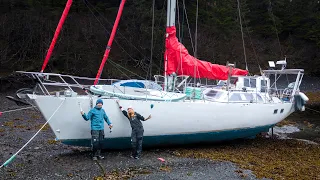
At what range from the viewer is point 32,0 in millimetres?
35906

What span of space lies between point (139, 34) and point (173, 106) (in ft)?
81.3

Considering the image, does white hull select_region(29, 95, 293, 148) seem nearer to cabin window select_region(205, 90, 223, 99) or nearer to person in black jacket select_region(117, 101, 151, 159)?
person in black jacket select_region(117, 101, 151, 159)

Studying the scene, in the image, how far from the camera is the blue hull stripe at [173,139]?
11961 mm

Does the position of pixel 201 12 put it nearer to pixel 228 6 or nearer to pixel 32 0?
pixel 228 6

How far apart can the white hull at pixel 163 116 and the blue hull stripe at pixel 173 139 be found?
0.15 metres

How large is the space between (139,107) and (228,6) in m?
32.3

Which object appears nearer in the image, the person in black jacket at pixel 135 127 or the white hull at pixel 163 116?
the white hull at pixel 163 116

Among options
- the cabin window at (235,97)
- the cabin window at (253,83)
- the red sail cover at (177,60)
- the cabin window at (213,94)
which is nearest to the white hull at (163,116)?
the cabin window at (235,97)

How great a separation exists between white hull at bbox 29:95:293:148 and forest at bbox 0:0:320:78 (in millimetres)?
11402

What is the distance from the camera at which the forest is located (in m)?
32.3

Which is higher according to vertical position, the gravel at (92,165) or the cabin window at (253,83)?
the cabin window at (253,83)

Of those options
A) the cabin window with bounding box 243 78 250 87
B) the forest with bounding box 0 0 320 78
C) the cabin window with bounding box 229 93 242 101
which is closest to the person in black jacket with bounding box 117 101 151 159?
the cabin window with bounding box 229 93 242 101

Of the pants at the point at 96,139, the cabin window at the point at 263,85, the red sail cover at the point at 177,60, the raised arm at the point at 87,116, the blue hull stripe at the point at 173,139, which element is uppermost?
the red sail cover at the point at 177,60

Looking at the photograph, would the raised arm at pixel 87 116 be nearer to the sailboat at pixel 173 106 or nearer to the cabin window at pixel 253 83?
the sailboat at pixel 173 106
